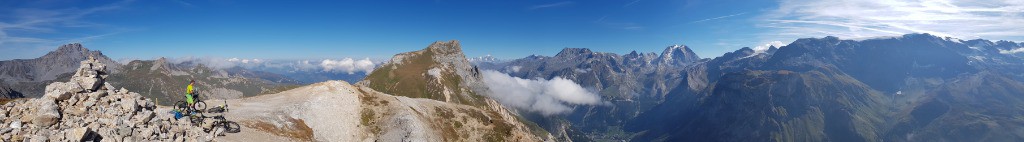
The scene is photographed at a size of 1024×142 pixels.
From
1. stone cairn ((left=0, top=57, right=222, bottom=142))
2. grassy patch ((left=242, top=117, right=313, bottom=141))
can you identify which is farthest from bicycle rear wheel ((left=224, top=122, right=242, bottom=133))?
stone cairn ((left=0, top=57, right=222, bottom=142))

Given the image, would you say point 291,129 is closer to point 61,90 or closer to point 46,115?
point 61,90

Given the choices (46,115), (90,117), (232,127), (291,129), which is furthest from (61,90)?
(291,129)

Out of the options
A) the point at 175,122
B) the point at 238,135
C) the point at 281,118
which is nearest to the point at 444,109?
the point at 281,118

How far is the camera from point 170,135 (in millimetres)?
41094

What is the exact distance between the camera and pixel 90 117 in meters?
38.1

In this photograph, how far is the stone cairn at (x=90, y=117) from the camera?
107ft

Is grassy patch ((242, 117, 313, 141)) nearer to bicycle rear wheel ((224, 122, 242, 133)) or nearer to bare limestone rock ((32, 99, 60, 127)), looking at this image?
bicycle rear wheel ((224, 122, 242, 133))

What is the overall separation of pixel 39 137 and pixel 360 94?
75920 millimetres

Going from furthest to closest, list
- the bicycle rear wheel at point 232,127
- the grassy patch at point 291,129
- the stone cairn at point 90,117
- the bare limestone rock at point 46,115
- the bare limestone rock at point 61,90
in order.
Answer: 1. the grassy patch at point 291,129
2. the bicycle rear wheel at point 232,127
3. the bare limestone rock at point 61,90
4. the bare limestone rock at point 46,115
5. the stone cairn at point 90,117

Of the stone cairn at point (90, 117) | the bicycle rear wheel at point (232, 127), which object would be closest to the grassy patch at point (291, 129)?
the bicycle rear wheel at point (232, 127)

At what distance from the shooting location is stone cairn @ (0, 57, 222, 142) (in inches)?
1281

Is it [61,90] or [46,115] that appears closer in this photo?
[46,115]

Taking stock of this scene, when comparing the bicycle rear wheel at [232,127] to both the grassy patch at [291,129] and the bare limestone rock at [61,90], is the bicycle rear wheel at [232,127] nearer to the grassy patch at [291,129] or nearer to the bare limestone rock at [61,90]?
the grassy patch at [291,129]

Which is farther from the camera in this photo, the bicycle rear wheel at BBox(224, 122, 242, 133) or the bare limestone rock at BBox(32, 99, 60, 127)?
the bicycle rear wheel at BBox(224, 122, 242, 133)
